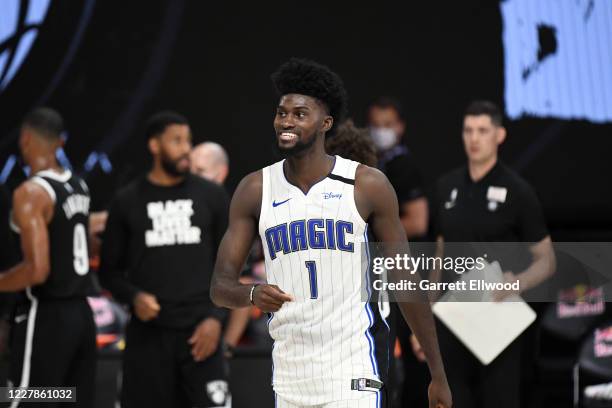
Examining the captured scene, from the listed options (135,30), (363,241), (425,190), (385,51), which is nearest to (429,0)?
(385,51)

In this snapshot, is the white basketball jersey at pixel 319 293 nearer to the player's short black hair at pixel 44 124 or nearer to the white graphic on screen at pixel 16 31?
the player's short black hair at pixel 44 124

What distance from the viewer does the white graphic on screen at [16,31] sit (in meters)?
8.24

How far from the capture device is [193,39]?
856cm

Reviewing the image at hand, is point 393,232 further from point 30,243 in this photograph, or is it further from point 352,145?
point 30,243

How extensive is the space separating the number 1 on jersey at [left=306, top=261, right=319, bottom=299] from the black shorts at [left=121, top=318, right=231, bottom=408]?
200 cm

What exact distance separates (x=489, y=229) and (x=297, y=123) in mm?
2322

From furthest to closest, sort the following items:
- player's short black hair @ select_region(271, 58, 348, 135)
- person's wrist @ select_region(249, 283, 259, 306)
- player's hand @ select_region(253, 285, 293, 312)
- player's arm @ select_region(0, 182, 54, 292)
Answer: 1. player's arm @ select_region(0, 182, 54, 292)
2. player's short black hair @ select_region(271, 58, 348, 135)
3. person's wrist @ select_region(249, 283, 259, 306)
4. player's hand @ select_region(253, 285, 293, 312)

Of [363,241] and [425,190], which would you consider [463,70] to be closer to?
[425,190]

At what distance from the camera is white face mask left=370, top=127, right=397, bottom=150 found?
7898mm

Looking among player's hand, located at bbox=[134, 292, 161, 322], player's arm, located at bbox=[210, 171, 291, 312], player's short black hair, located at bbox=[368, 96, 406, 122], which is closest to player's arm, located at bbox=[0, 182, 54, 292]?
player's hand, located at bbox=[134, 292, 161, 322]

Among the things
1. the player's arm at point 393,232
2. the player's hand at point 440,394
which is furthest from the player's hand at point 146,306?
the player's hand at point 440,394

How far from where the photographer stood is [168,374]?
611 cm

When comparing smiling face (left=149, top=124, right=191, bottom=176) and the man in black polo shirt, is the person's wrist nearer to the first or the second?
smiling face (left=149, top=124, right=191, bottom=176)

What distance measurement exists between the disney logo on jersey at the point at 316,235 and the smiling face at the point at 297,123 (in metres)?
0.27
